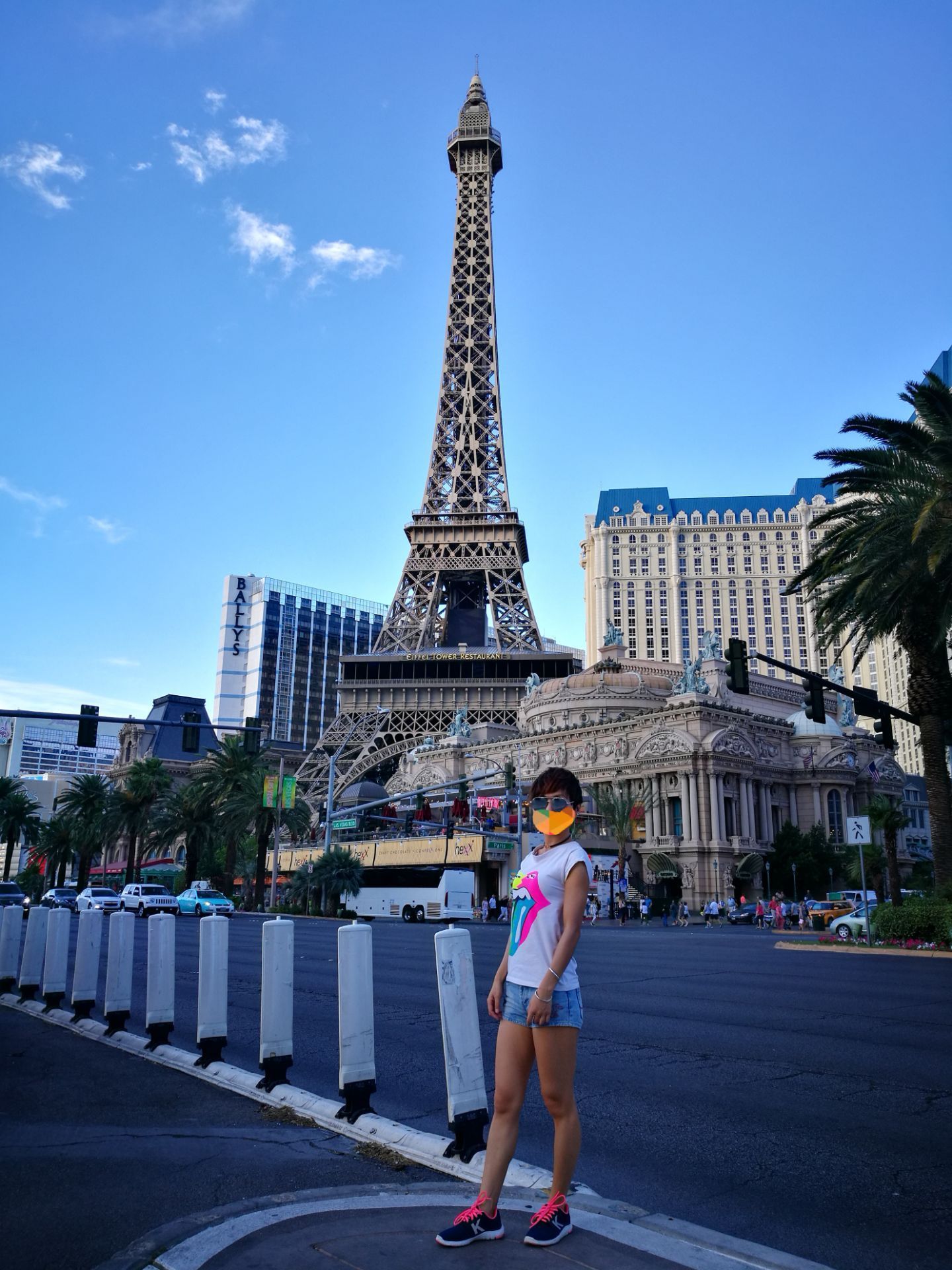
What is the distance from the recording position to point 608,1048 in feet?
30.9

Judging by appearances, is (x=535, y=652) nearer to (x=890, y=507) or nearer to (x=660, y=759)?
(x=660, y=759)

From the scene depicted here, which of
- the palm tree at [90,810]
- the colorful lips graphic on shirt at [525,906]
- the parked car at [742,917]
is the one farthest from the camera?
the palm tree at [90,810]

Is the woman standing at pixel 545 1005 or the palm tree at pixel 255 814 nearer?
the woman standing at pixel 545 1005

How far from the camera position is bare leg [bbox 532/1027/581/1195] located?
14.8ft

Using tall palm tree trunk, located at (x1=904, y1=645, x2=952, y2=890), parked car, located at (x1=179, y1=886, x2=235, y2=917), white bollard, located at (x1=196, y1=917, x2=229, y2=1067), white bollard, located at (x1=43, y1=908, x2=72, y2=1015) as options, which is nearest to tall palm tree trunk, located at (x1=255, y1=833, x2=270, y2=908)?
parked car, located at (x1=179, y1=886, x2=235, y2=917)

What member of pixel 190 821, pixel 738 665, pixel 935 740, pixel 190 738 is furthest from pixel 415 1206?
pixel 190 821

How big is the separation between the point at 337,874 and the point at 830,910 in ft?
76.0

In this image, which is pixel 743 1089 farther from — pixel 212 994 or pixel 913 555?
pixel 913 555

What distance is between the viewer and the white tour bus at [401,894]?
48.6 meters

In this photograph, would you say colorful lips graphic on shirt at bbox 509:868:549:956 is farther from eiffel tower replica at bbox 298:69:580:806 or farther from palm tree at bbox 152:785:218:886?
eiffel tower replica at bbox 298:69:580:806

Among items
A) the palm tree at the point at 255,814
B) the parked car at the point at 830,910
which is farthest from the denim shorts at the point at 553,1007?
the palm tree at the point at 255,814

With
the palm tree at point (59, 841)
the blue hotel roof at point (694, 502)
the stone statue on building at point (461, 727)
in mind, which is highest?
the blue hotel roof at point (694, 502)

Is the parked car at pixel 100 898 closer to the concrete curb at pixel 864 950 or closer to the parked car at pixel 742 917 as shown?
the concrete curb at pixel 864 950

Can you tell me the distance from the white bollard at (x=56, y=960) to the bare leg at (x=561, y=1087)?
8.90 metres
